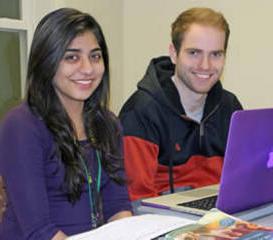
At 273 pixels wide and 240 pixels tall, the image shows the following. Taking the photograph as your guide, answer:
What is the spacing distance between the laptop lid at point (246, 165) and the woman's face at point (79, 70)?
409 mm

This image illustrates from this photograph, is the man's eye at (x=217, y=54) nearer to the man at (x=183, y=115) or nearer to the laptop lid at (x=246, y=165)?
the man at (x=183, y=115)

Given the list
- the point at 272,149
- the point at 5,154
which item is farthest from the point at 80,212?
the point at 272,149

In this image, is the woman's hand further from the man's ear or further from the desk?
the man's ear

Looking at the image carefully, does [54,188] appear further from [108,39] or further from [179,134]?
[108,39]

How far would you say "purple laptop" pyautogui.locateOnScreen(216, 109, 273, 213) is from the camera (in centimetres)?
127

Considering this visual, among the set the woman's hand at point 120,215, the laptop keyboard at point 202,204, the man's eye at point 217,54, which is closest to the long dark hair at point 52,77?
the woman's hand at point 120,215

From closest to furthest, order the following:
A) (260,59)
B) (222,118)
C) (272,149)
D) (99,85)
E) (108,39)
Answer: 1. (272,149)
2. (99,85)
3. (222,118)
4. (260,59)
5. (108,39)

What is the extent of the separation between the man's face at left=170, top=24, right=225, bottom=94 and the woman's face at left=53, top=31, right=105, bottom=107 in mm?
463

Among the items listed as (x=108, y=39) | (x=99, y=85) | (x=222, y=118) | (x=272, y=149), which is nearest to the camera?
(x=272, y=149)

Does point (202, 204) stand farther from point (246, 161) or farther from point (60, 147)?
point (60, 147)

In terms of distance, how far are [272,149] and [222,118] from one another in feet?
2.25

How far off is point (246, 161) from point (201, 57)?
2.34 feet

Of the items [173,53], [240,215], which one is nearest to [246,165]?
[240,215]

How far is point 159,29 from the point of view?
2.79 m
